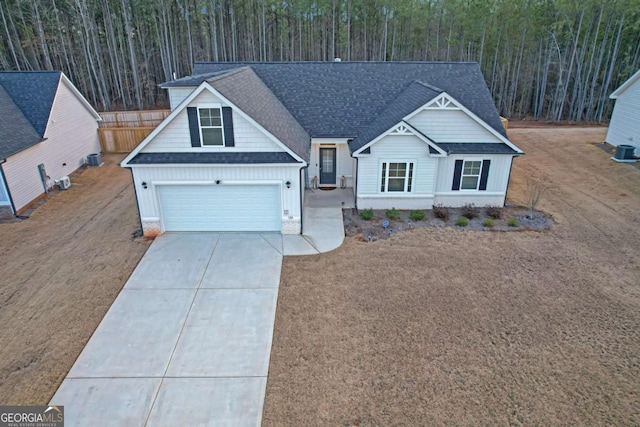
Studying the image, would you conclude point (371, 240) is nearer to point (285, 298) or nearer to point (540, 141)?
point (285, 298)

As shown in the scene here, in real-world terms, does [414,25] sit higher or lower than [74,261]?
higher

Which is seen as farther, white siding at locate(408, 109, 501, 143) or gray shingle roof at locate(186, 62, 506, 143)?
gray shingle roof at locate(186, 62, 506, 143)

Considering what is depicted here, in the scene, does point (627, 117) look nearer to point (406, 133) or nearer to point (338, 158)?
point (406, 133)

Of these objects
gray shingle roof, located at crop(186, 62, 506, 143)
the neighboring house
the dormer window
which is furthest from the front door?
the neighboring house

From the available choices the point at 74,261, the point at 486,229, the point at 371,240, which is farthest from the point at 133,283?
the point at 486,229

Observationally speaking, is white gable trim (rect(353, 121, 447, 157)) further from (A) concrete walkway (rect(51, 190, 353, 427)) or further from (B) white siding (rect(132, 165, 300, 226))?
(A) concrete walkway (rect(51, 190, 353, 427))

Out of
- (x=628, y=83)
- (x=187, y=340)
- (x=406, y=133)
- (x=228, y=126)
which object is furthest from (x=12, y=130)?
(x=628, y=83)

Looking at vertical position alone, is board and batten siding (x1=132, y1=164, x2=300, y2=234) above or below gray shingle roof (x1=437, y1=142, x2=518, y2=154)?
below
